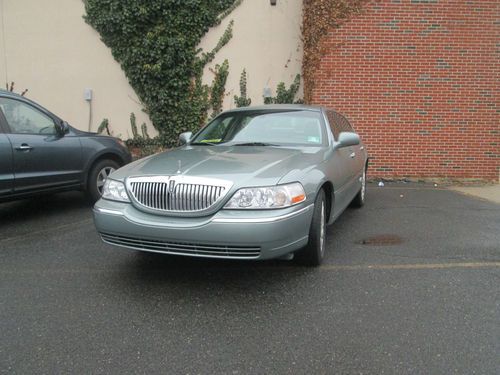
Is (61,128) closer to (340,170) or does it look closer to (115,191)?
(115,191)

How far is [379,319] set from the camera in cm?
307

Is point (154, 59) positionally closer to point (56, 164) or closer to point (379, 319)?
point (56, 164)

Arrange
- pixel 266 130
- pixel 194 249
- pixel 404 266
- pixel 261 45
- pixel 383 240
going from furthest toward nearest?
1. pixel 261 45
2. pixel 383 240
3. pixel 266 130
4. pixel 404 266
5. pixel 194 249

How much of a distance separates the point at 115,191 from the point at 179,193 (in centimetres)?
66

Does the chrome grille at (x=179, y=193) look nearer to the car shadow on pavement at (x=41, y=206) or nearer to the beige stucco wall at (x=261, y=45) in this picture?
the car shadow on pavement at (x=41, y=206)

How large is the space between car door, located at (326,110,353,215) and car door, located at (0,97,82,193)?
11.5ft

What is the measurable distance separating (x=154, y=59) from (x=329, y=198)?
6950 millimetres

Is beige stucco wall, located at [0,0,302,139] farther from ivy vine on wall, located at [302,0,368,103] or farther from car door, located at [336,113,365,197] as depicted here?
car door, located at [336,113,365,197]

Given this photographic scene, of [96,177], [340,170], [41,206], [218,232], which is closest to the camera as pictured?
[218,232]

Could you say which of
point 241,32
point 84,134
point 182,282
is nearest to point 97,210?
point 182,282

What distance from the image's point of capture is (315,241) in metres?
3.82

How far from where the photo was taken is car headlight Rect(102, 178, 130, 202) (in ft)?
11.8

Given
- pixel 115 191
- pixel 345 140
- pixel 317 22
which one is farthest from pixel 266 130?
pixel 317 22

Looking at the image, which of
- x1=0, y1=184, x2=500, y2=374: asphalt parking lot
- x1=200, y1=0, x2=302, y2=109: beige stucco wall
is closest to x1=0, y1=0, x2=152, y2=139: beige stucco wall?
x1=200, y1=0, x2=302, y2=109: beige stucco wall
